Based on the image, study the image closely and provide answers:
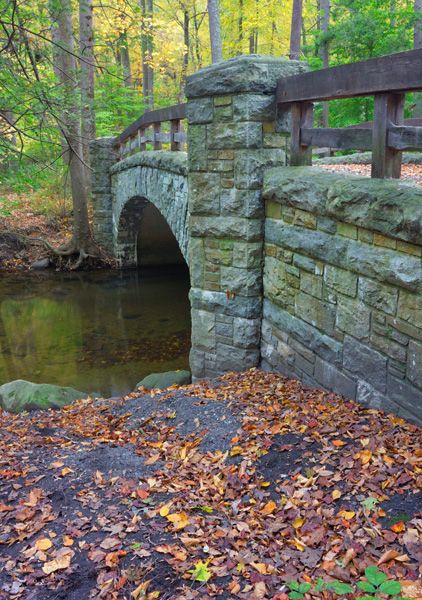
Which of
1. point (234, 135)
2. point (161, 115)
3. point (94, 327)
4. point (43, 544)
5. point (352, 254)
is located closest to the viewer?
point (43, 544)

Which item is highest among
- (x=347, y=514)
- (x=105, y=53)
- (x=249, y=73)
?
(x=105, y=53)

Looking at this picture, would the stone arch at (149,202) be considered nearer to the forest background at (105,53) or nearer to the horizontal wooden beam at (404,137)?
the forest background at (105,53)

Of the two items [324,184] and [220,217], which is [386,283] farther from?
[220,217]

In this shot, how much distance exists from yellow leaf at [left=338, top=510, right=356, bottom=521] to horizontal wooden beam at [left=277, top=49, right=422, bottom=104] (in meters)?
2.70

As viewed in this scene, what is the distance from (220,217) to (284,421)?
246cm

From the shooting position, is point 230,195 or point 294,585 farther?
point 230,195

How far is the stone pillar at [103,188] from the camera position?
52.5 feet

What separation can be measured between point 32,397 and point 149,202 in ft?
27.8

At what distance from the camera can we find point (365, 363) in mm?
4328

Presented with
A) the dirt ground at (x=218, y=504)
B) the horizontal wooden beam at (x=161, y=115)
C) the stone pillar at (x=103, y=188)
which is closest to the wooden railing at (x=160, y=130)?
the horizontal wooden beam at (x=161, y=115)

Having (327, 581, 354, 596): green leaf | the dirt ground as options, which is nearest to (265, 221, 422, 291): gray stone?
the dirt ground

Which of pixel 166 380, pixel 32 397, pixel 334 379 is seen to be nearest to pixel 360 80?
pixel 334 379

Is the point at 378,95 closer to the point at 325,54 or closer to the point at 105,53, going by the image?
the point at 105,53

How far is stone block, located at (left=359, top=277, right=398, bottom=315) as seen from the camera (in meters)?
3.92
